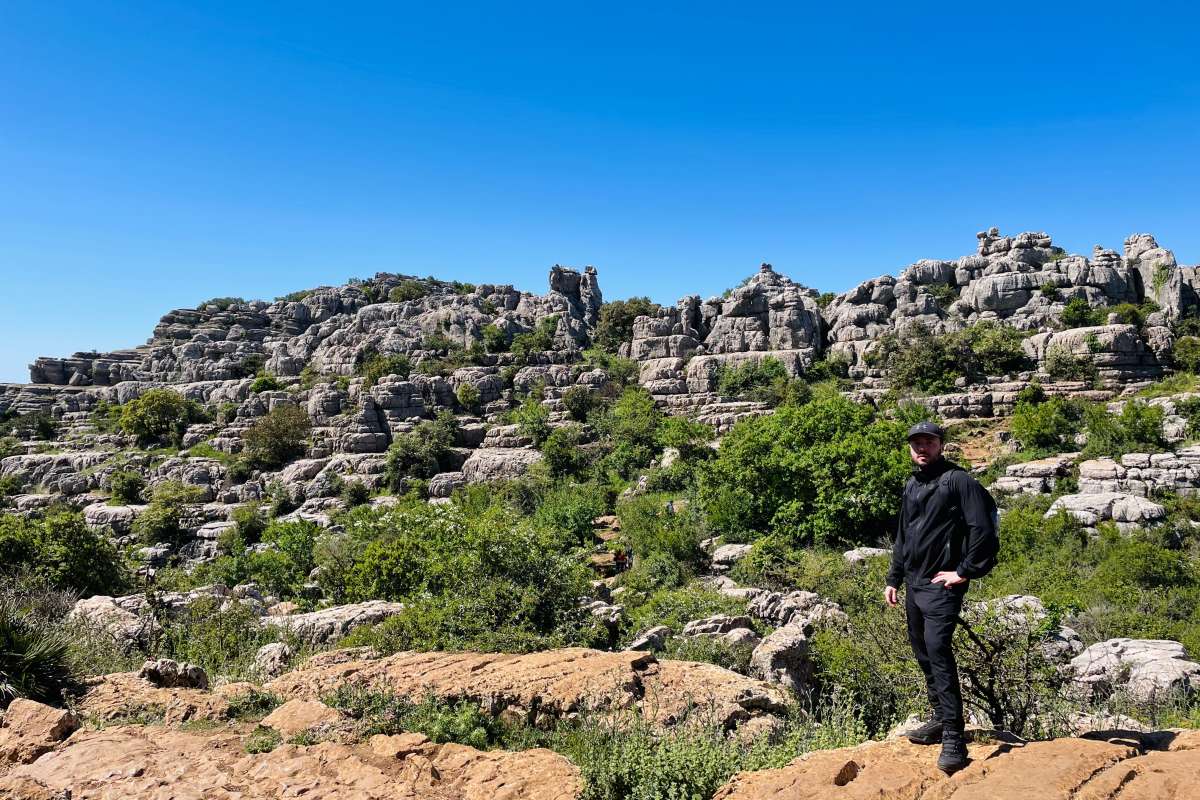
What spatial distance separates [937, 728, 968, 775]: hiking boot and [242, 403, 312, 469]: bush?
1736 inches

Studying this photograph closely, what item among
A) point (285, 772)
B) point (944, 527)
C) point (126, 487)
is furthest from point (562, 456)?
point (944, 527)

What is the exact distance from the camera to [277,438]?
1636 inches

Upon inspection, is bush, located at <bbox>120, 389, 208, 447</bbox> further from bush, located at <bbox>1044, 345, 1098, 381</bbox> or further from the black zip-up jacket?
bush, located at <bbox>1044, 345, 1098, 381</bbox>

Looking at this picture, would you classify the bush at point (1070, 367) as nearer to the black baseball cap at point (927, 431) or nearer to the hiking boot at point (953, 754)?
the black baseball cap at point (927, 431)

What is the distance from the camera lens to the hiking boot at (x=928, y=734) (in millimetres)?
3666

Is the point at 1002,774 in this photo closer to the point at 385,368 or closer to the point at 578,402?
the point at 578,402

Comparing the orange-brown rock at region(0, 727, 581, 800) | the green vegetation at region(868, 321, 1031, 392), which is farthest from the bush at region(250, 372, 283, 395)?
the orange-brown rock at region(0, 727, 581, 800)

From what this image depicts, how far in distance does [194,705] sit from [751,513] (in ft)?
63.5

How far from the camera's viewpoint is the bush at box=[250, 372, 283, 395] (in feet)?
170

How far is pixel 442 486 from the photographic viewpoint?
35.8m

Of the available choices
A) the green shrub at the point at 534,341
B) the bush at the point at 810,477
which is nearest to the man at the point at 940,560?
the bush at the point at 810,477

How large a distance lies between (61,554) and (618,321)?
42.5 metres

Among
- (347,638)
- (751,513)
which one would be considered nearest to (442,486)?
(751,513)

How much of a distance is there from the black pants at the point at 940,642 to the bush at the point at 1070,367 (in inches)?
1518
